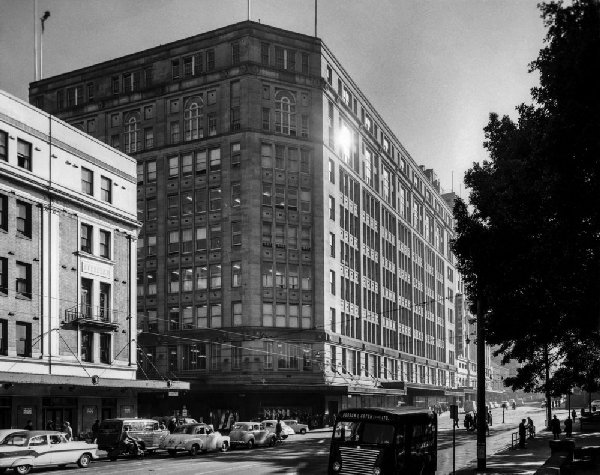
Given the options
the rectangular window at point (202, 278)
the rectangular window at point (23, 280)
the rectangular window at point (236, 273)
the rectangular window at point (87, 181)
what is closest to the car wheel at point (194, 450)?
the rectangular window at point (23, 280)

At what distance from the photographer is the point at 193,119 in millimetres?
82125

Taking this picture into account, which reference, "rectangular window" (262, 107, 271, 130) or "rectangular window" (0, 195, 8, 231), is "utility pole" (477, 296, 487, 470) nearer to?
"rectangular window" (0, 195, 8, 231)

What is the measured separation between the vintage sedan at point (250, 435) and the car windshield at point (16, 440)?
16.2m

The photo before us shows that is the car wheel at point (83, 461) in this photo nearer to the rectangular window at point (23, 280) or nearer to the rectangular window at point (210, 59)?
the rectangular window at point (23, 280)

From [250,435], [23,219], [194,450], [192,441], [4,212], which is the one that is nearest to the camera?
[192,441]

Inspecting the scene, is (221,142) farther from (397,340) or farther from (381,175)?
(397,340)

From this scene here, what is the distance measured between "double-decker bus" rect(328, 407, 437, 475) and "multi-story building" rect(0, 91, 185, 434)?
22.5m

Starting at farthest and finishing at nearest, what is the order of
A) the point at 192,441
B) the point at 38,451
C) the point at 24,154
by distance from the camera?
1. the point at 24,154
2. the point at 192,441
3. the point at 38,451

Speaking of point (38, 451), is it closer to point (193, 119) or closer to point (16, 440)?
point (16, 440)

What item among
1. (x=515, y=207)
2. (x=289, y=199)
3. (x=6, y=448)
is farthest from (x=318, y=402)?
(x=515, y=207)

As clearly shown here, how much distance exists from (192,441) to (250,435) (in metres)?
6.32

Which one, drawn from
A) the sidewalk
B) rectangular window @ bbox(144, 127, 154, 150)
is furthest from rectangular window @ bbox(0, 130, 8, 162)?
rectangular window @ bbox(144, 127, 154, 150)

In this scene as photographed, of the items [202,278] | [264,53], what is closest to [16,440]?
[202,278]

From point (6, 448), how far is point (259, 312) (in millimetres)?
45253
